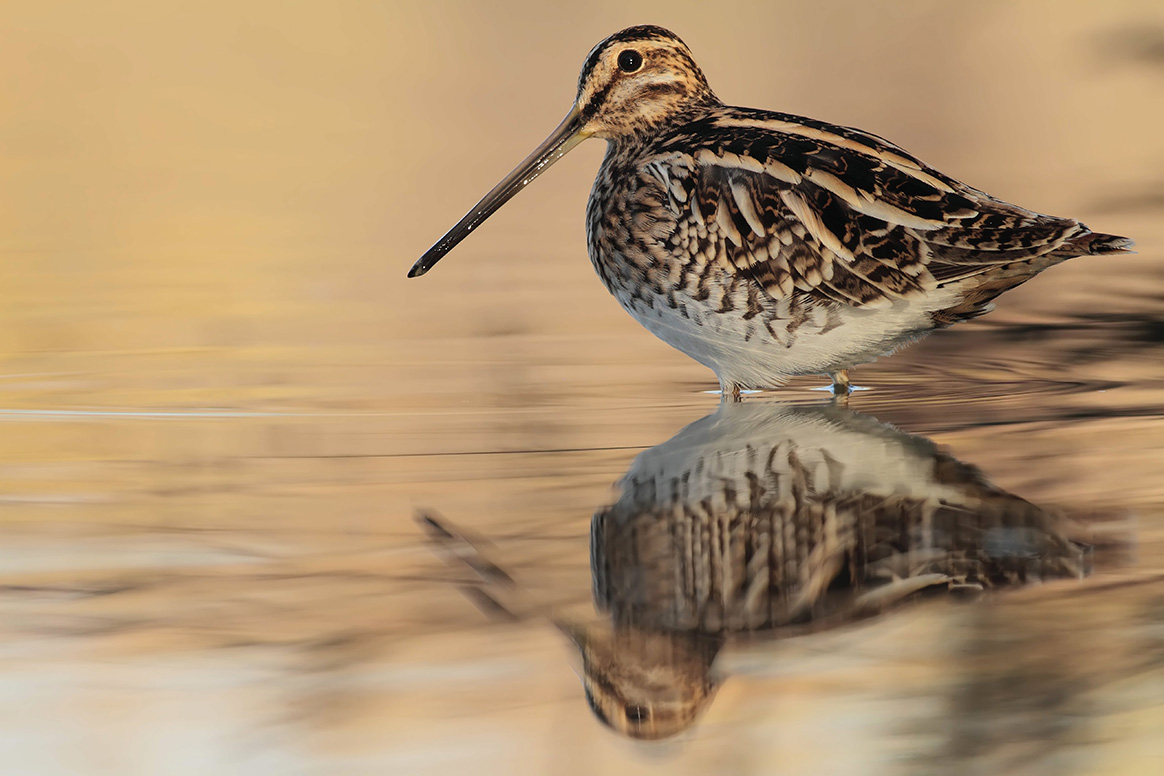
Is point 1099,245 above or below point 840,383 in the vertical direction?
above

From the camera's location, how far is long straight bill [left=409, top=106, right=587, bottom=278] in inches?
281

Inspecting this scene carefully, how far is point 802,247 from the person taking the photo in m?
5.82

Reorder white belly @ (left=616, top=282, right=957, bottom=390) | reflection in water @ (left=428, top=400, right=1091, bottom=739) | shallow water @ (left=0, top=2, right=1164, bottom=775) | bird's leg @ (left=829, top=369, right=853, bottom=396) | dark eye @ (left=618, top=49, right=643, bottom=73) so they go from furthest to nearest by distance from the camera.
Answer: dark eye @ (left=618, top=49, right=643, bottom=73), bird's leg @ (left=829, top=369, right=853, bottom=396), white belly @ (left=616, top=282, right=957, bottom=390), reflection in water @ (left=428, top=400, right=1091, bottom=739), shallow water @ (left=0, top=2, right=1164, bottom=775)

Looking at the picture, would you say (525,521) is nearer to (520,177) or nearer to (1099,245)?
(1099,245)

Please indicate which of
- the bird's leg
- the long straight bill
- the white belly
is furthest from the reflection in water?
the long straight bill

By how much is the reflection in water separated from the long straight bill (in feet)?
7.75

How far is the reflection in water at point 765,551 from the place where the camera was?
3244 millimetres

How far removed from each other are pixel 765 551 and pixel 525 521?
733mm

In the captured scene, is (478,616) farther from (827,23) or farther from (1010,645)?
(827,23)

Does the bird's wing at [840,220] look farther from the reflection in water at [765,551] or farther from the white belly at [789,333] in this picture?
the reflection in water at [765,551]

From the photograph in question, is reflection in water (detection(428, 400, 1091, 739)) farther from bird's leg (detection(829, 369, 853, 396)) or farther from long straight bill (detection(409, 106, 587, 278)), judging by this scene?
long straight bill (detection(409, 106, 587, 278))

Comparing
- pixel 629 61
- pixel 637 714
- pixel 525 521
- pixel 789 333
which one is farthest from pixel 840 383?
A: pixel 637 714

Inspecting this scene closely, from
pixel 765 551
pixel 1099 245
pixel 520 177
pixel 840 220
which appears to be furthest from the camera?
pixel 520 177

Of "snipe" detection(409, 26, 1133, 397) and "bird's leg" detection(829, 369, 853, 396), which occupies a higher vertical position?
"snipe" detection(409, 26, 1133, 397)
